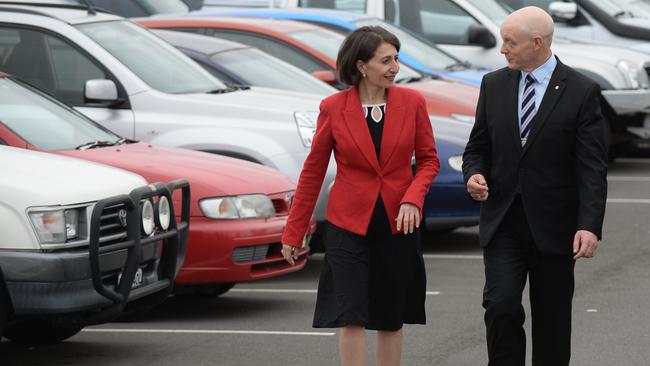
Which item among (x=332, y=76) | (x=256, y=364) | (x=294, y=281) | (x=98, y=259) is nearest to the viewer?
(x=98, y=259)

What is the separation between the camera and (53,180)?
7.10 meters

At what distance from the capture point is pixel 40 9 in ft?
35.7

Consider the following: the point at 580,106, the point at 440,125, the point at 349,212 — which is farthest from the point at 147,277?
the point at 440,125

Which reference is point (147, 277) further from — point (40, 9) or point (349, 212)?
point (40, 9)

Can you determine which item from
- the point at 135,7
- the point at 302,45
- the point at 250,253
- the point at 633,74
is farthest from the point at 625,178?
the point at 250,253

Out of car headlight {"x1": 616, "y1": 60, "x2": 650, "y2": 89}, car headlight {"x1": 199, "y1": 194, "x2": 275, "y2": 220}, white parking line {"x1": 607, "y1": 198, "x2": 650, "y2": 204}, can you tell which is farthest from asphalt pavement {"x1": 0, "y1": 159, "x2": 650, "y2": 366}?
car headlight {"x1": 616, "y1": 60, "x2": 650, "y2": 89}

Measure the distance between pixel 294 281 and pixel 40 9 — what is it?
2663mm

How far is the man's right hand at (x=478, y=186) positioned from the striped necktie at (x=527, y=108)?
0.72ft

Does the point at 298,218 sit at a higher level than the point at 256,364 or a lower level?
higher

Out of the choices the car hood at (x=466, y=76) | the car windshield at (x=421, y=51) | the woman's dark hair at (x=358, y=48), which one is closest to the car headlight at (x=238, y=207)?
the woman's dark hair at (x=358, y=48)

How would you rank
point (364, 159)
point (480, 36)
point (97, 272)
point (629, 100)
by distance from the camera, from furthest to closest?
point (480, 36) → point (629, 100) → point (97, 272) → point (364, 159)

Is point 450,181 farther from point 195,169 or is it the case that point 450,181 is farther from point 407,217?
point 407,217

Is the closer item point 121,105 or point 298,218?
point 298,218

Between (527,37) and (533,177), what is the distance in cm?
54
